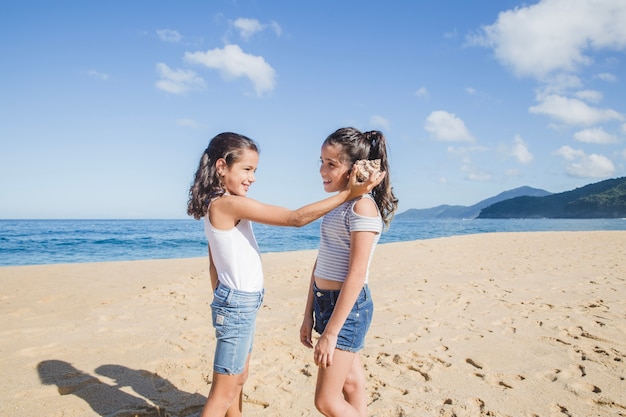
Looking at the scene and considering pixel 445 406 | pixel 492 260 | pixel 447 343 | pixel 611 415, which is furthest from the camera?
pixel 492 260

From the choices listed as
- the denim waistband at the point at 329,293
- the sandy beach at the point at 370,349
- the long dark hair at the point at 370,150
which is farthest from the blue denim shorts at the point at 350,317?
the sandy beach at the point at 370,349

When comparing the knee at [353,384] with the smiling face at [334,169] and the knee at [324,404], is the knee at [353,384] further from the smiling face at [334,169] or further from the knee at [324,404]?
the smiling face at [334,169]

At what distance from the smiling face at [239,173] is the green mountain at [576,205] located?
110m

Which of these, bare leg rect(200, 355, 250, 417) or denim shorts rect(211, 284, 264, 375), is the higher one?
denim shorts rect(211, 284, 264, 375)

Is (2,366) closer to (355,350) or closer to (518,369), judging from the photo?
(355,350)

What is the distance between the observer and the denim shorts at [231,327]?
2062 millimetres

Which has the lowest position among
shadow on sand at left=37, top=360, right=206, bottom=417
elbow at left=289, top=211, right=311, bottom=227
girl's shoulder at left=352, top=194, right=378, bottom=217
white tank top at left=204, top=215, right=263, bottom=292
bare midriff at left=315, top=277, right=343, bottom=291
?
shadow on sand at left=37, top=360, right=206, bottom=417

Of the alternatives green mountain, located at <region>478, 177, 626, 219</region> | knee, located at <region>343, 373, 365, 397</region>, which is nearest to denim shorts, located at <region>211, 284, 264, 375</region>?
knee, located at <region>343, 373, 365, 397</region>

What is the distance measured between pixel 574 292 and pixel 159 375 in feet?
21.9

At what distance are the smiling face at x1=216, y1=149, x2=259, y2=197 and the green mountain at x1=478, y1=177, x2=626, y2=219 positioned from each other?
109652mm

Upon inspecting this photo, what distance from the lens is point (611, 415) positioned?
8.99 feet

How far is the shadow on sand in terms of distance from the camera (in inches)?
115

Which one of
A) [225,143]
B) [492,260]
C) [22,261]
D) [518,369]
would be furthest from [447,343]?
[22,261]

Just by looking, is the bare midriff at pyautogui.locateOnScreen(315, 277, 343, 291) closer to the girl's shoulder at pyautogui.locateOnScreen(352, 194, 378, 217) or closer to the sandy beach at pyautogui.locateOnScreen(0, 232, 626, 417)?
the girl's shoulder at pyautogui.locateOnScreen(352, 194, 378, 217)
